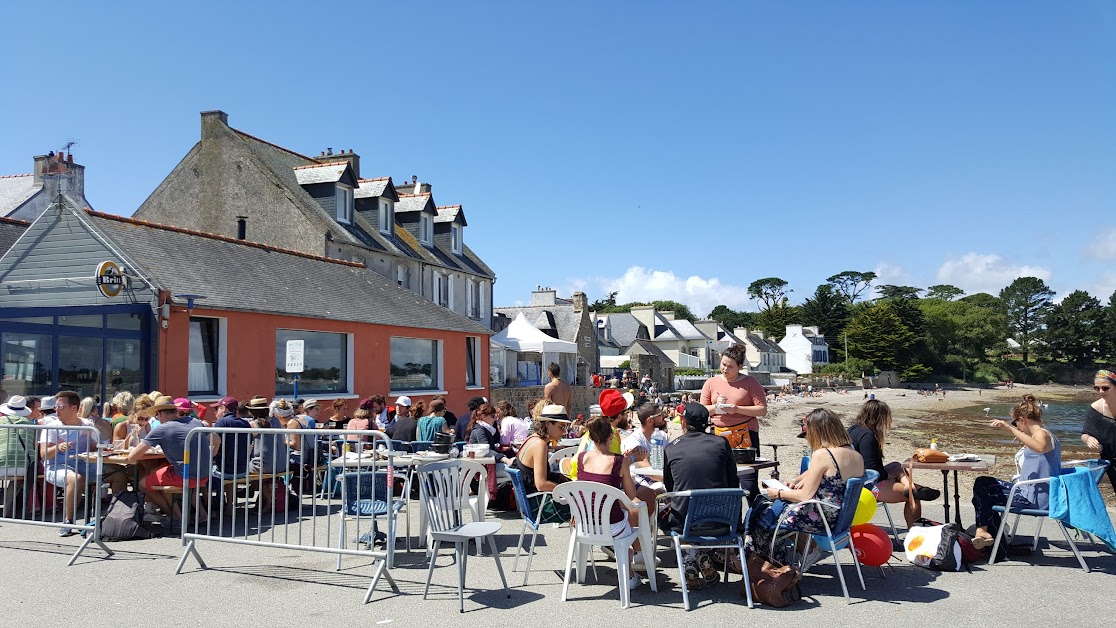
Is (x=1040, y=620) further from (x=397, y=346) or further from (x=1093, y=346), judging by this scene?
(x=1093, y=346)

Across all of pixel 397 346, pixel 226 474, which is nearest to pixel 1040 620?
pixel 226 474

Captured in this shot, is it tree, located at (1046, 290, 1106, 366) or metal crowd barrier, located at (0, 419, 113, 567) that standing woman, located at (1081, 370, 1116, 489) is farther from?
tree, located at (1046, 290, 1106, 366)

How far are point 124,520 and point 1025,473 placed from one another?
8072 mm

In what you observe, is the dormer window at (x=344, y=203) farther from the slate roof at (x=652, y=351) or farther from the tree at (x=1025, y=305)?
the tree at (x=1025, y=305)

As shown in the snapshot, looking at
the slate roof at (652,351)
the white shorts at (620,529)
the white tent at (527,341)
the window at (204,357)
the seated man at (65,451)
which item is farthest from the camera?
the slate roof at (652,351)

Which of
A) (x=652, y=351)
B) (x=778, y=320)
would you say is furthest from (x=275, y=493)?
(x=778, y=320)

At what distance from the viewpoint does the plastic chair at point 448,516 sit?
209 inches

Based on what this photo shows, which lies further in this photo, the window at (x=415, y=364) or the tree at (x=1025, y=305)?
the tree at (x=1025, y=305)

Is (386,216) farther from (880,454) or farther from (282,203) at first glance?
(880,454)

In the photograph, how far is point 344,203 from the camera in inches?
1068

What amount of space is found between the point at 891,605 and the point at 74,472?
7375mm

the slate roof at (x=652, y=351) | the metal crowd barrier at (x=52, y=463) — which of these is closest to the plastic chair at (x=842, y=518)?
the metal crowd barrier at (x=52, y=463)

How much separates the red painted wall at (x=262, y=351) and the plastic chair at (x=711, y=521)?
1053cm

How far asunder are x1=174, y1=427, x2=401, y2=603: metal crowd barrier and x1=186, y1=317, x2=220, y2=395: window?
4.74 metres
